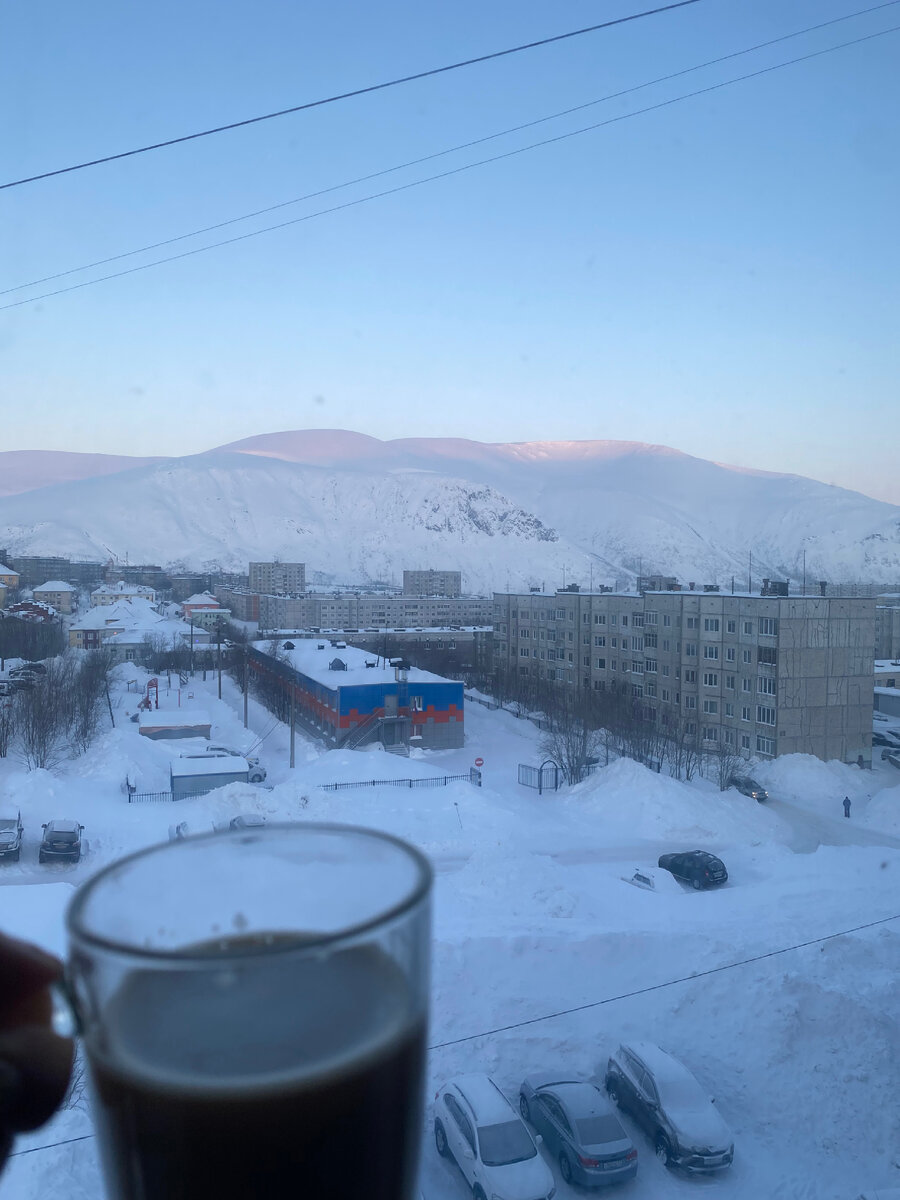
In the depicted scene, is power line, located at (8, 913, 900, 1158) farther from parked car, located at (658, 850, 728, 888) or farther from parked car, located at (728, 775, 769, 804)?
parked car, located at (728, 775, 769, 804)

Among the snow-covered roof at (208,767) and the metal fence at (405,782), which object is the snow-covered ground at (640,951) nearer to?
the metal fence at (405,782)

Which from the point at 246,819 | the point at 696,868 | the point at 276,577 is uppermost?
the point at 276,577

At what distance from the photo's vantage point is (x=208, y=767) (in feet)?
25.8

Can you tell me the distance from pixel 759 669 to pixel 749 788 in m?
1.84

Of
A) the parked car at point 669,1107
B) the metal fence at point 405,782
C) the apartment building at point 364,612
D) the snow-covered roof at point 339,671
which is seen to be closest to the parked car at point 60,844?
the metal fence at point 405,782

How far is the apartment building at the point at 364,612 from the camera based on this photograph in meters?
28.3

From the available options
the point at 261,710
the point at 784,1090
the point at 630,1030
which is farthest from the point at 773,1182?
A: the point at 261,710

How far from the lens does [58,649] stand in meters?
16.7

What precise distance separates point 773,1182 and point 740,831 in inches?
198

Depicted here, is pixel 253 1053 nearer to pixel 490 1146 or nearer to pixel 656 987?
pixel 490 1146

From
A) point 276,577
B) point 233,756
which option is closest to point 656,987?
point 233,756

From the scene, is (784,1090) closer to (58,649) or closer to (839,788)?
(839,788)

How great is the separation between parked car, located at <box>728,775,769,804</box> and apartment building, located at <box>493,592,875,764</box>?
891 millimetres

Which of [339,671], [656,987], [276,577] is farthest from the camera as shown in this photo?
[276,577]
